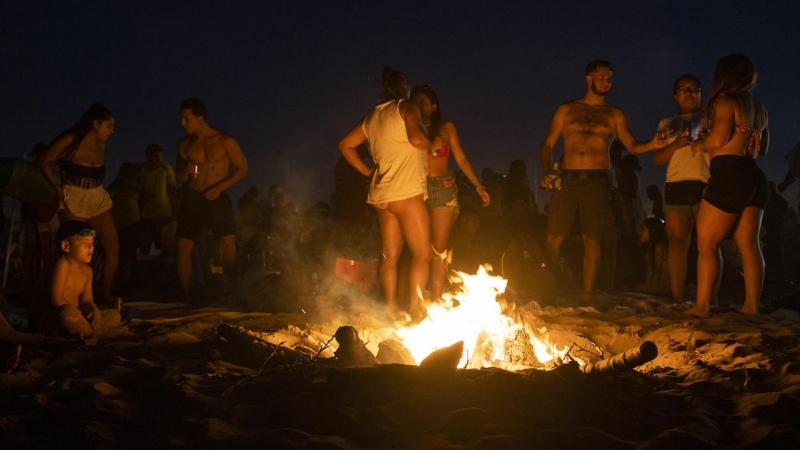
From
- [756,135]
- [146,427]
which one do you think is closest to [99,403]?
[146,427]

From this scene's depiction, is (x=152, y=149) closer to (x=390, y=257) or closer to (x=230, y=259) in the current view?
(x=230, y=259)

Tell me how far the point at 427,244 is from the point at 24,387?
3292 mm

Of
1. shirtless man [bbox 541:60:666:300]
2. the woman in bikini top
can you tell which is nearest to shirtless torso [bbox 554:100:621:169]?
shirtless man [bbox 541:60:666:300]

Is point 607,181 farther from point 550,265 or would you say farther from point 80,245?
point 80,245

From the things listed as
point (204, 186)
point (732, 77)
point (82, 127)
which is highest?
point (732, 77)

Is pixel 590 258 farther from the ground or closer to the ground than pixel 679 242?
closer to the ground

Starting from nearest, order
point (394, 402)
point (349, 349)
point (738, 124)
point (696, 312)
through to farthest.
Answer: point (394, 402) → point (349, 349) → point (738, 124) → point (696, 312)

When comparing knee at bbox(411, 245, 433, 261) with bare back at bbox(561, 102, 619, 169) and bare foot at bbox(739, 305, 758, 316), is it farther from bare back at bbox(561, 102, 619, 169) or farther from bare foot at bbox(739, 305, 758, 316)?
bare foot at bbox(739, 305, 758, 316)

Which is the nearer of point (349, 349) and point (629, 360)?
point (629, 360)

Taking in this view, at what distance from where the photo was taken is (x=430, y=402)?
307 cm

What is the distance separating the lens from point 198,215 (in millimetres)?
7102

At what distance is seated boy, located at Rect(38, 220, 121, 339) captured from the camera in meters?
4.75

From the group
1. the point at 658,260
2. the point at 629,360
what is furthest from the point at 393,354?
the point at 658,260

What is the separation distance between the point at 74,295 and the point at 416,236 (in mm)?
2800
